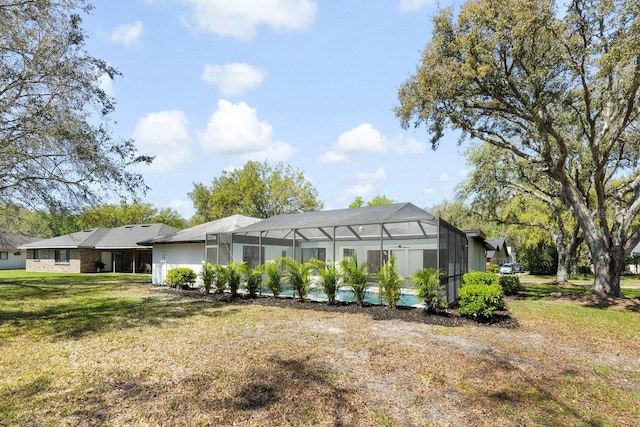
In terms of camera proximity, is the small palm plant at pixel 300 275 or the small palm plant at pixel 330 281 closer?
the small palm plant at pixel 330 281

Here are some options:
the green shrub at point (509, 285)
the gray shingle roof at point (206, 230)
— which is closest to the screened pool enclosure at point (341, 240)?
the gray shingle roof at point (206, 230)

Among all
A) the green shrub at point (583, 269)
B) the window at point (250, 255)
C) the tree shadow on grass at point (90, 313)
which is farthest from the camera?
the green shrub at point (583, 269)

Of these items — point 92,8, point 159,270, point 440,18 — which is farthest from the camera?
point 159,270

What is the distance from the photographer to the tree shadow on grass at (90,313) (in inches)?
327

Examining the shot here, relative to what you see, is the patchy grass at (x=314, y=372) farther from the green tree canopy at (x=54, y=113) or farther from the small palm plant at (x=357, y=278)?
the green tree canopy at (x=54, y=113)

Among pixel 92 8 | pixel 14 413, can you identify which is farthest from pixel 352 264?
pixel 92 8

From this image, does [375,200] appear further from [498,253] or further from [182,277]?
[182,277]

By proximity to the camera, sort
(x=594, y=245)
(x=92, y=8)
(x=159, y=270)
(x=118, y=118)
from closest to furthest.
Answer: (x=92, y=8) < (x=118, y=118) < (x=594, y=245) < (x=159, y=270)

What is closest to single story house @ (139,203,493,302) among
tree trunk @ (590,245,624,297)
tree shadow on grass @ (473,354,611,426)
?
tree trunk @ (590,245,624,297)

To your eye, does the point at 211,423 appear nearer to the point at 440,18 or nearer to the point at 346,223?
the point at 346,223

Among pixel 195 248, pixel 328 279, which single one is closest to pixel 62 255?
pixel 195 248

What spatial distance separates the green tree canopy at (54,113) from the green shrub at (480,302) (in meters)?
10.4

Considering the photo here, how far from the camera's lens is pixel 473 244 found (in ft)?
68.4

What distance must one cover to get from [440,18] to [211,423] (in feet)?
38.9
